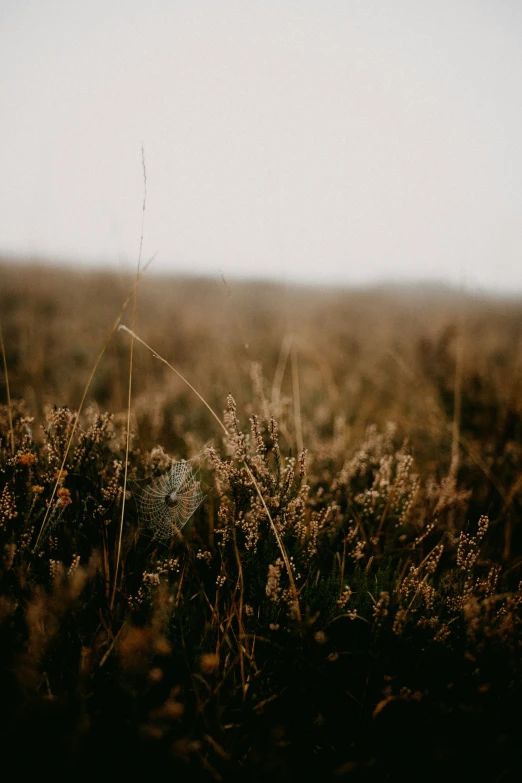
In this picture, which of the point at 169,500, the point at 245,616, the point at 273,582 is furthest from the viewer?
the point at 169,500

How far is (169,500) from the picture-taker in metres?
1.84

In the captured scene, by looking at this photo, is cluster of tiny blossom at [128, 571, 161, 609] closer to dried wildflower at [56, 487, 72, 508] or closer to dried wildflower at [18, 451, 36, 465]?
dried wildflower at [56, 487, 72, 508]

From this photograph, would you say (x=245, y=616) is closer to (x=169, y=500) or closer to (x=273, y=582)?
(x=273, y=582)

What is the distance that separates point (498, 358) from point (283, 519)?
589 centimetres

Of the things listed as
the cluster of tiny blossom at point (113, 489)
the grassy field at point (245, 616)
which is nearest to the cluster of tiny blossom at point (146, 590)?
the grassy field at point (245, 616)

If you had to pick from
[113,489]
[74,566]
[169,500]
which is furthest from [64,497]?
[169,500]

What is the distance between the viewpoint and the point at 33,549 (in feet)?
4.73

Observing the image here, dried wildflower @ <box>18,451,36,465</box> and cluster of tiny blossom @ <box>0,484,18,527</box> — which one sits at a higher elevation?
dried wildflower @ <box>18,451,36,465</box>

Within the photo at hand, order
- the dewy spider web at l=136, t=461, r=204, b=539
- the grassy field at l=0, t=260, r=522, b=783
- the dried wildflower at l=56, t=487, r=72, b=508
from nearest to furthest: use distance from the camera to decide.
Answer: the grassy field at l=0, t=260, r=522, b=783 → the dried wildflower at l=56, t=487, r=72, b=508 → the dewy spider web at l=136, t=461, r=204, b=539

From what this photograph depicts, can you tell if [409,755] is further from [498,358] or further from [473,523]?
[498,358]

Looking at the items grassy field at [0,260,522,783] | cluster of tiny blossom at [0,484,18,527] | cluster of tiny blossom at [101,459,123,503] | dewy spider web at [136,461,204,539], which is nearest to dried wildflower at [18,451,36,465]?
grassy field at [0,260,522,783]

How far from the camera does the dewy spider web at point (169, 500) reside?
1726mm

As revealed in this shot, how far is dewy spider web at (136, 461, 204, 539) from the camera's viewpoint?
5.66 feet

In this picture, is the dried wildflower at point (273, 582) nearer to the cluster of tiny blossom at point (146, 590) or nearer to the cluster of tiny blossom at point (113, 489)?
the cluster of tiny blossom at point (146, 590)
